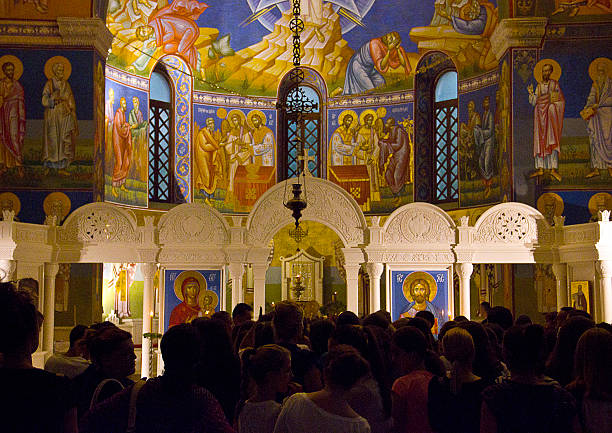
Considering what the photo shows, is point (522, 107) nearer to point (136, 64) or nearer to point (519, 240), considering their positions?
point (519, 240)

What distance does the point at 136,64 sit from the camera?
2178 cm

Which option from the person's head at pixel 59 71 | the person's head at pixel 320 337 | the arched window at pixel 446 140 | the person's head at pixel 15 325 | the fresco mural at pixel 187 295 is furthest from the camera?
the arched window at pixel 446 140

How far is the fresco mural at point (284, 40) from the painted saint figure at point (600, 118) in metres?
4.63

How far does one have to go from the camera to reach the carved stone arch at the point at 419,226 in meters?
14.7

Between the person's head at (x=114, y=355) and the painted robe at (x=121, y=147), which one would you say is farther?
the painted robe at (x=121, y=147)

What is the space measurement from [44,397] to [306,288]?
19425mm

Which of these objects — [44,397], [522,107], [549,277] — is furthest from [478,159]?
[44,397]

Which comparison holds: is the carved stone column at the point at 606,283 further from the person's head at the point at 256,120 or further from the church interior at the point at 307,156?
the person's head at the point at 256,120

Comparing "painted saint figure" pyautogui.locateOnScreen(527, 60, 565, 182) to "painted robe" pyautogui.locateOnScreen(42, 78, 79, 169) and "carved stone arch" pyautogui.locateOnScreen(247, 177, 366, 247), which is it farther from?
"painted robe" pyautogui.locateOnScreen(42, 78, 79, 169)

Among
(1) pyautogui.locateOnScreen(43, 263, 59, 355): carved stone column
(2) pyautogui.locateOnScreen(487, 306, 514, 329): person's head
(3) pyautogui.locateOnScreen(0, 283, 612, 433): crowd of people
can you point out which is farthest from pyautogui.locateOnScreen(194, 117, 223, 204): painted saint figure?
(3) pyautogui.locateOnScreen(0, 283, 612, 433): crowd of people

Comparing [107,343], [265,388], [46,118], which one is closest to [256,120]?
[46,118]

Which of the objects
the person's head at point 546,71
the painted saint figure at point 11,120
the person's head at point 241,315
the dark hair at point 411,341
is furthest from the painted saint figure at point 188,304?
the dark hair at point 411,341

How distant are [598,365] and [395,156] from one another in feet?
63.0

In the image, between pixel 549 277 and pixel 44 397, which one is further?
pixel 549 277
